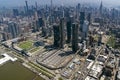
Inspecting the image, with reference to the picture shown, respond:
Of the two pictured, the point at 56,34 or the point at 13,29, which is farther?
the point at 13,29

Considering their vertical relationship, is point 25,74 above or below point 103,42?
below

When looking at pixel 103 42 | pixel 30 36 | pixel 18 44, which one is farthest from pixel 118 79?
pixel 30 36

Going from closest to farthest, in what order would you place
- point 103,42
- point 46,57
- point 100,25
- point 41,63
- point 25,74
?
point 25,74, point 41,63, point 46,57, point 103,42, point 100,25

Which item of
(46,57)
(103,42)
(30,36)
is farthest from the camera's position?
(30,36)

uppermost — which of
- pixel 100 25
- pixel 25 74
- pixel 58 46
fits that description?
pixel 100 25

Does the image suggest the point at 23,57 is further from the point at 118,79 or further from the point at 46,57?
the point at 118,79

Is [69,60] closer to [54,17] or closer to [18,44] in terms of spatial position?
[18,44]

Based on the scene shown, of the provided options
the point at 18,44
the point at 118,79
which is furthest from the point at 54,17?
the point at 118,79

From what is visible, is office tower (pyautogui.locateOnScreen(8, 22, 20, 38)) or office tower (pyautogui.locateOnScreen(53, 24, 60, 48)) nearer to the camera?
office tower (pyautogui.locateOnScreen(53, 24, 60, 48))

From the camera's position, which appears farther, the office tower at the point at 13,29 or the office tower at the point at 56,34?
the office tower at the point at 13,29

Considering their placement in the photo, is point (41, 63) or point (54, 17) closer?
point (41, 63)
